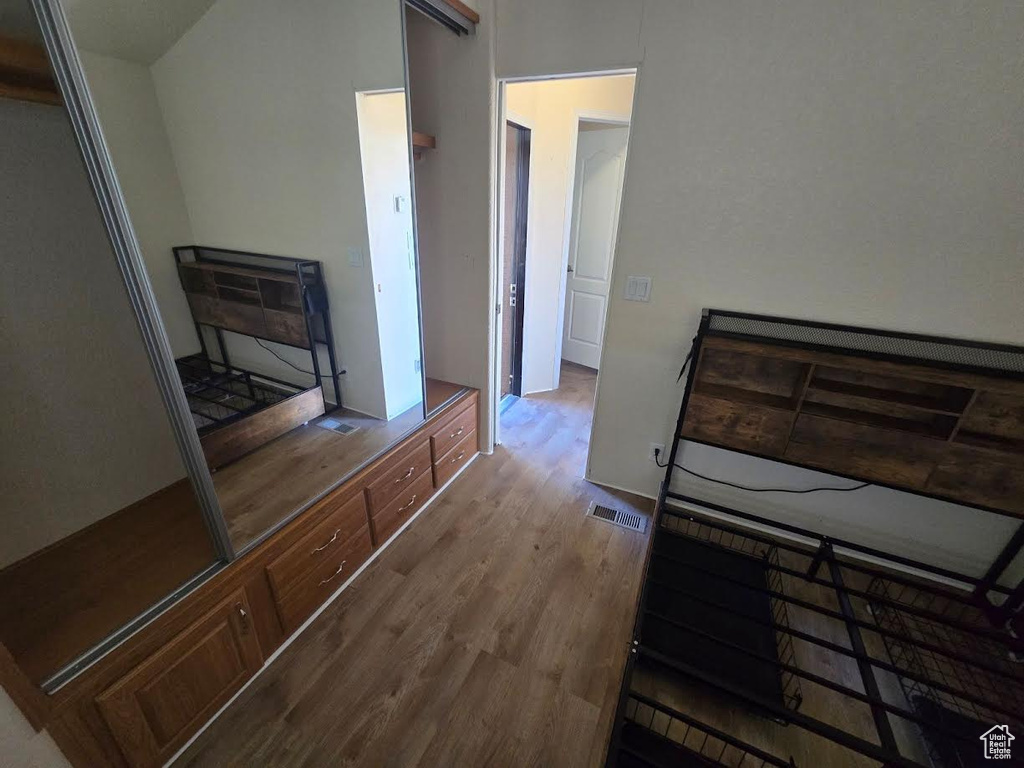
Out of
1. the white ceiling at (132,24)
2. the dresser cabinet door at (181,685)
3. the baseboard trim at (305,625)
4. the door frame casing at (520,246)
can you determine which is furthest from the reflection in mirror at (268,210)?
the door frame casing at (520,246)

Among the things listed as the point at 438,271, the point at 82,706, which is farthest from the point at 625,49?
the point at 82,706

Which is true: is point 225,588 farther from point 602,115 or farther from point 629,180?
point 602,115

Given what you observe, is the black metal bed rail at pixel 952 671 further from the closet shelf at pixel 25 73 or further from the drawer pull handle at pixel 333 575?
the closet shelf at pixel 25 73

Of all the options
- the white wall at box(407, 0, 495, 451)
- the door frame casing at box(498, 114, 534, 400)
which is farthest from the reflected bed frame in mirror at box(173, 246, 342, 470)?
the door frame casing at box(498, 114, 534, 400)

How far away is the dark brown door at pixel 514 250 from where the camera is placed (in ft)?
8.92

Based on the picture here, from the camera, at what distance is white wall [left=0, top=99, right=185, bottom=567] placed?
0.93 meters

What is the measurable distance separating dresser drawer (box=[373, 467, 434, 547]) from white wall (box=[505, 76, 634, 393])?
1.50m

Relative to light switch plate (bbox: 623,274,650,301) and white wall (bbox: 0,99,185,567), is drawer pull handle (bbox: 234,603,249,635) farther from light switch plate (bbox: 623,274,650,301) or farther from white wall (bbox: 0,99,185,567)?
light switch plate (bbox: 623,274,650,301)

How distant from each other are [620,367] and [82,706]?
2.14 metres

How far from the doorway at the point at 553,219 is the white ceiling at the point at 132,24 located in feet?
4.15

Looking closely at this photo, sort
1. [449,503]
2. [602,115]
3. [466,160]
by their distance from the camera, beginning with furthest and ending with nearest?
1. [602,115]
2. [449,503]
3. [466,160]

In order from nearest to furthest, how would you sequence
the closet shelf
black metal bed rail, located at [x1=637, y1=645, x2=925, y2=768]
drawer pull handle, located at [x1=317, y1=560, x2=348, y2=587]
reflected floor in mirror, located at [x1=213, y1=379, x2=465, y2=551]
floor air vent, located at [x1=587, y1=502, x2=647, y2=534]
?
1. the closet shelf
2. black metal bed rail, located at [x1=637, y1=645, x2=925, y2=768]
3. reflected floor in mirror, located at [x1=213, y1=379, x2=465, y2=551]
4. drawer pull handle, located at [x1=317, y1=560, x2=348, y2=587]
5. floor air vent, located at [x1=587, y1=502, x2=647, y2=534]

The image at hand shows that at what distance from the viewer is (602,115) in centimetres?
287

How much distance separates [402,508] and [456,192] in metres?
1.65
